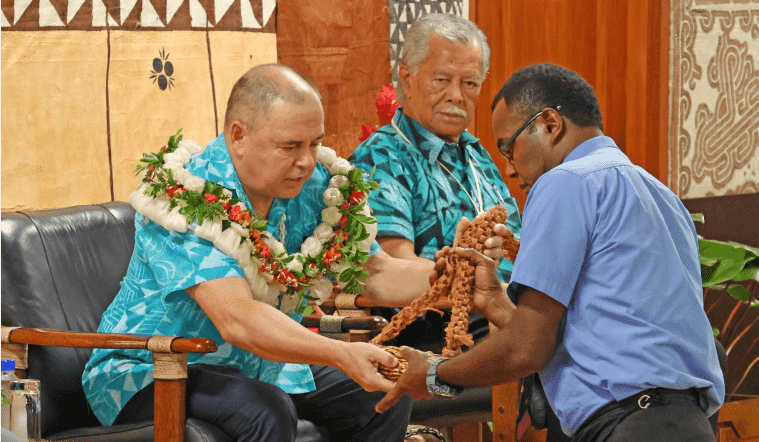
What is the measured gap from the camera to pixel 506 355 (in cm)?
185

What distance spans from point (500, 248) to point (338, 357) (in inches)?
27.8

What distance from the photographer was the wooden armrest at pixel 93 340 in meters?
2.13

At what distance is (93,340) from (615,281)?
1.33m

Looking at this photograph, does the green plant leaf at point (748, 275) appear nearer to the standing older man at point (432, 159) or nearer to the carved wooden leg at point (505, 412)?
the standing older man at point (432, 159)

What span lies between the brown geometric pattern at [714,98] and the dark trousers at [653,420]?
10.7 feet

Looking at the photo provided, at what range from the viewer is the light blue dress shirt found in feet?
5.77

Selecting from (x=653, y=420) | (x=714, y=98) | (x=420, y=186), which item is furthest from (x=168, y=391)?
(x=714, y=98)

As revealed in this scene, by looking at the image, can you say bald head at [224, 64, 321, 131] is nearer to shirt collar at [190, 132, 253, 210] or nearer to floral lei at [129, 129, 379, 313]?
shirt collar at [190, 132, 253, 210]

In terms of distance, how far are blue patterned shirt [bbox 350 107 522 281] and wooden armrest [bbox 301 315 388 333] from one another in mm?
354

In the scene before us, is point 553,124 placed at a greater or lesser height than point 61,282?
greater

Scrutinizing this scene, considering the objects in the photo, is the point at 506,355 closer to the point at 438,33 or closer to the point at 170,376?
the point at 170,376

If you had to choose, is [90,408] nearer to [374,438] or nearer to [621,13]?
[374,438]

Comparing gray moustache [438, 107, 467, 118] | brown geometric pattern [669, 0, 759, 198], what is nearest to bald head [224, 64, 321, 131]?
gray moustache [438, 107, 467, 118]

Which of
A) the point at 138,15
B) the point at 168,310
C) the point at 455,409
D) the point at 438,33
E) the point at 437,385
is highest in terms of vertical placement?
the point at 138,15
